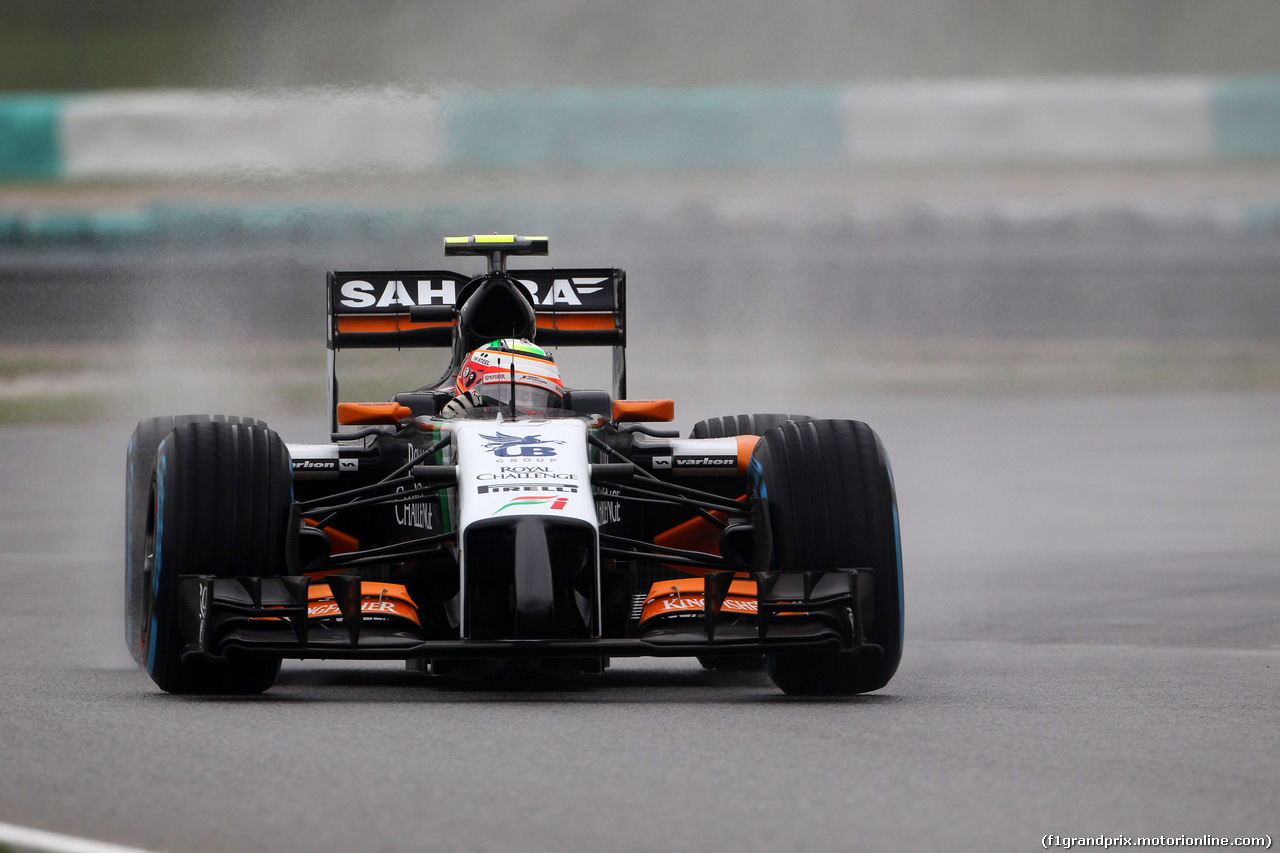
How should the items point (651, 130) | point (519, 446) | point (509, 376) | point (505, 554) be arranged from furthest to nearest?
point (651, 130)
point (509, 376)
point (519, 446)
point (505, 554)

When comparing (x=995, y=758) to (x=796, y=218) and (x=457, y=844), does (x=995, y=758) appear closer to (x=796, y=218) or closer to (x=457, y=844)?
(x=457, y=844)

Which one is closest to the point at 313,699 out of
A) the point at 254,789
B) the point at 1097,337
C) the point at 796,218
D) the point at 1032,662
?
the point at 254,789

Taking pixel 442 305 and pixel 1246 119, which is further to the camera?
pixel 1246 119

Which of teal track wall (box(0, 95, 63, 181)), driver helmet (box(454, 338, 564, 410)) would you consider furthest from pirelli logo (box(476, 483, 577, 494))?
teal track wall (box(0, 95, 63, 181))

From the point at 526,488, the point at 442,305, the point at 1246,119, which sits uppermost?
the point at 1246,119

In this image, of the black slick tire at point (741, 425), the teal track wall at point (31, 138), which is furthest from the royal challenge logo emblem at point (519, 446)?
the teal track wall at point (31, 138)

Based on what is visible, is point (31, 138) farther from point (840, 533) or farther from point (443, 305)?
point (840, 533)

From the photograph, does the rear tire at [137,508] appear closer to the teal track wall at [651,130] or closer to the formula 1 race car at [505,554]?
the formula 1 race car at [505,554]

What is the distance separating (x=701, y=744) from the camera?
17.1 ft

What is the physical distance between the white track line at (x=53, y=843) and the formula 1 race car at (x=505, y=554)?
205 cm

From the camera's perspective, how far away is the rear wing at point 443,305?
31.0 feet

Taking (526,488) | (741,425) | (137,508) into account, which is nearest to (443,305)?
(741,425)

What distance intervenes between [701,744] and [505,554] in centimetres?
139

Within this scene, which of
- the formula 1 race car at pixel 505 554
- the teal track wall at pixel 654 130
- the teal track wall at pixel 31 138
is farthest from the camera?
the teal track wall at pixel 31 138
